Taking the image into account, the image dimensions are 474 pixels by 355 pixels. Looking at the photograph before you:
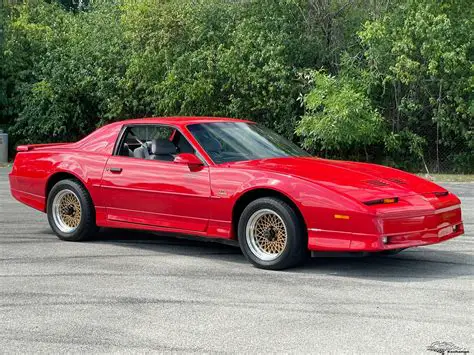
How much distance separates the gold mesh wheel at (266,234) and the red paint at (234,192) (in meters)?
0.23

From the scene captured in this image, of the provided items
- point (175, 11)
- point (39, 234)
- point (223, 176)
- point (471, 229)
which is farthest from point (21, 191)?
point (175, 11)

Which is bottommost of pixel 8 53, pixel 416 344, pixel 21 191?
pixel 416 344

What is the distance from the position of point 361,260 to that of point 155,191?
84.7 inches

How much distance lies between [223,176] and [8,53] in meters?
19.7

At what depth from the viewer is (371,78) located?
22281 millimetres

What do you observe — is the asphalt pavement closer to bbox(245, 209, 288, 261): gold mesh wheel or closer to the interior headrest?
bbox(245, 209, 288, 261): gold mesh wheel

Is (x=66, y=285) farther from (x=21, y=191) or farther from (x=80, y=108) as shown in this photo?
(x=80, y=108)

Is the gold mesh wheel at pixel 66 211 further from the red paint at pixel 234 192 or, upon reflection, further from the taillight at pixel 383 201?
the taillight at pixel 383 201

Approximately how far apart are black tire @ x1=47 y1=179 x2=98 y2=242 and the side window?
62 cm

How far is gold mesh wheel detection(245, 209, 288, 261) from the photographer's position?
776 centimetres

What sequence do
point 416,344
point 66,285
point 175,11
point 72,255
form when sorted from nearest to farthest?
point 416,344, point 66,285, point 72,255, point 175,11

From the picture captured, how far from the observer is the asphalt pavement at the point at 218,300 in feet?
17.7

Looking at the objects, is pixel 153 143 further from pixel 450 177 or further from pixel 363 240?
pixel 450 177

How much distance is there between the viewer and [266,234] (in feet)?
25.7
